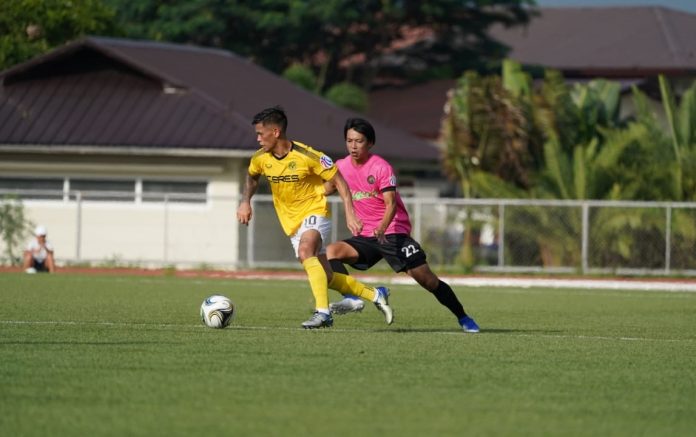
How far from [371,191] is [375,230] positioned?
14.1 inches

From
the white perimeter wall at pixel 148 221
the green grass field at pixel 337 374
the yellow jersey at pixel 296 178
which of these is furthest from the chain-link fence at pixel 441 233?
the yellow jersey at pixel 296 178

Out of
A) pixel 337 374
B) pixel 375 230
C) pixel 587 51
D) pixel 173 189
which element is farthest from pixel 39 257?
pixel 587 51

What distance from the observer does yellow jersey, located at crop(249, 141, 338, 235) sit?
13.5 metres

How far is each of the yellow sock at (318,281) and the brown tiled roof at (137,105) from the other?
62.6 ft

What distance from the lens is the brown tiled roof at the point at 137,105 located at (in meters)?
33.6

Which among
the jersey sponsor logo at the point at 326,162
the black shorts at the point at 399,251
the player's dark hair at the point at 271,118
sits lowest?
the black shorts at the point at 399,251

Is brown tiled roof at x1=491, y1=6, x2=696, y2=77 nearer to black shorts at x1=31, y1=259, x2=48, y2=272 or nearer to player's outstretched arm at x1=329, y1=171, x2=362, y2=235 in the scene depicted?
black shorts at x1=31, y1=259, x2=48, y2=272

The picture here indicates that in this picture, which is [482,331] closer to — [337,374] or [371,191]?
[371,191]

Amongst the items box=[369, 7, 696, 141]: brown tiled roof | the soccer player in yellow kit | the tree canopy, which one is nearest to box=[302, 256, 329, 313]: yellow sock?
the soccer player in yellow kit

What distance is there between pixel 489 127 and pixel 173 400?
81.2 feet

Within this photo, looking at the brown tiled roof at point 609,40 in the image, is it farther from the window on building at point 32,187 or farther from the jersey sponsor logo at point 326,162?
the jersey sponsor logo at point 326,162

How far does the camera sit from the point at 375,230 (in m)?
13.9

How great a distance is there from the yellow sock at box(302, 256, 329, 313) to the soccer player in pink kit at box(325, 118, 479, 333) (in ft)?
1.58

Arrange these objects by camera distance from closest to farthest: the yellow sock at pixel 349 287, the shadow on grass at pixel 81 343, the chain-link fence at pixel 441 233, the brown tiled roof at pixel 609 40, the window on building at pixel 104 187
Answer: the shadow on grass at pixel 81 343
the yellow sock at pixel 349 287
the chain-link fence at pixel 441 233
the window on building at pixel 104 187
the brown tiled roof at pixel 609 40
